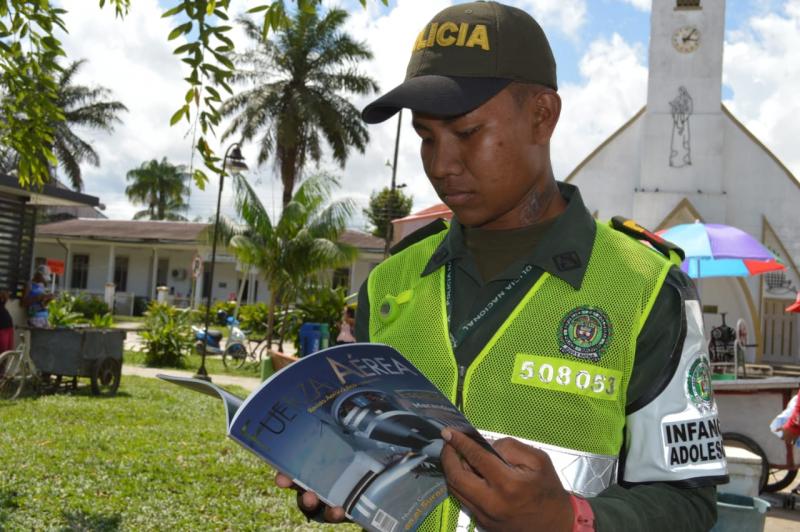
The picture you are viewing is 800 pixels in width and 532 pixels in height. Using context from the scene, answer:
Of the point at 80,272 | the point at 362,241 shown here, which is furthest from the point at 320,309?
the point at 80,272

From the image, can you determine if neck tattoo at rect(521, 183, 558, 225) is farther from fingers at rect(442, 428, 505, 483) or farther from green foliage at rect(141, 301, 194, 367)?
green foliage at rect(141, 301, 194, 367)

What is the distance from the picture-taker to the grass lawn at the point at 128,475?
18.0 ft

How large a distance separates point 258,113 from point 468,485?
96.4 feet

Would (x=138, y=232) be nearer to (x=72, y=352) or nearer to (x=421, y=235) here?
(x=72, y=352)

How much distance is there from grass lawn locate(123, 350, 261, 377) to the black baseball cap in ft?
51.1

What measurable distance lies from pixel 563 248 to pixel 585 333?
203 millimetres

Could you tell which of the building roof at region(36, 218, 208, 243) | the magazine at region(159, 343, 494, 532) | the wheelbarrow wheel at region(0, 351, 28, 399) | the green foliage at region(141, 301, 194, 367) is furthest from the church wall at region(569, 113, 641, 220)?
the magazine at region(159, 343, 494, 532)

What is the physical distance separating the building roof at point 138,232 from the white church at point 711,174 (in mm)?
12106

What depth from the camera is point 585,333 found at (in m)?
1.59

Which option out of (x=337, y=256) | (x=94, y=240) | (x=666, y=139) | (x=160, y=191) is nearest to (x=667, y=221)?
(x=666, y=139)

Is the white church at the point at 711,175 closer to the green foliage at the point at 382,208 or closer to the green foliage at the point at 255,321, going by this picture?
the green foliage at the point at 255,321

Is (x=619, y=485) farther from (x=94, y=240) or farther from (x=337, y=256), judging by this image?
(x=94, y=240)

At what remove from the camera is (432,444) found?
1.30m

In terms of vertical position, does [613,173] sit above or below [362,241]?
above
